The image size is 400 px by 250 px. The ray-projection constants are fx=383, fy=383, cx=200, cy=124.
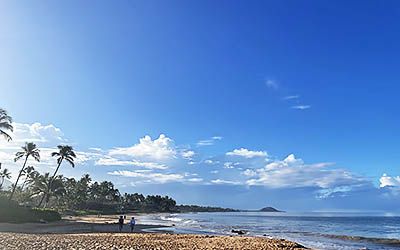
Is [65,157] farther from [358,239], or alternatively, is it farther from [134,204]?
[134,204]

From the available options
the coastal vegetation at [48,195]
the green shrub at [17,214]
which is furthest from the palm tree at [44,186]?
the green shrub at [17,214]

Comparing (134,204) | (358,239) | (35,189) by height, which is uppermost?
(134,204)

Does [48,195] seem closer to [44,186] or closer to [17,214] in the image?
[44,186]

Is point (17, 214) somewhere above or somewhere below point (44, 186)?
below

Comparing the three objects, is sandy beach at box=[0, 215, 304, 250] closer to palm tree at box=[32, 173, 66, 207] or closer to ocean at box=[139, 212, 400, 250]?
ocean at box=[139, 212, 400, 250]

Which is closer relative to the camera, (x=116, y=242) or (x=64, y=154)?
(x=116, y=242)

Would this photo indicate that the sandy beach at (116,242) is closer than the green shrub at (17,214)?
Yes

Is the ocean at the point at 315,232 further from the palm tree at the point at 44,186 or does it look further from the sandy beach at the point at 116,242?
the palm tree at the point at 44,186

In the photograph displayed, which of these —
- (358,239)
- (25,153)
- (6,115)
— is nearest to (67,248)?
(6,115)

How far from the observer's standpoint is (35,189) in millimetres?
90562

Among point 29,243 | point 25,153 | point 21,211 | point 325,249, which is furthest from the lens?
point 25,153

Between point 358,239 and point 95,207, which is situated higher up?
point 95,207

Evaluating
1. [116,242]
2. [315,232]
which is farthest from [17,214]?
[315,232]

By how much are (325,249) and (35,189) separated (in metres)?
75.2
